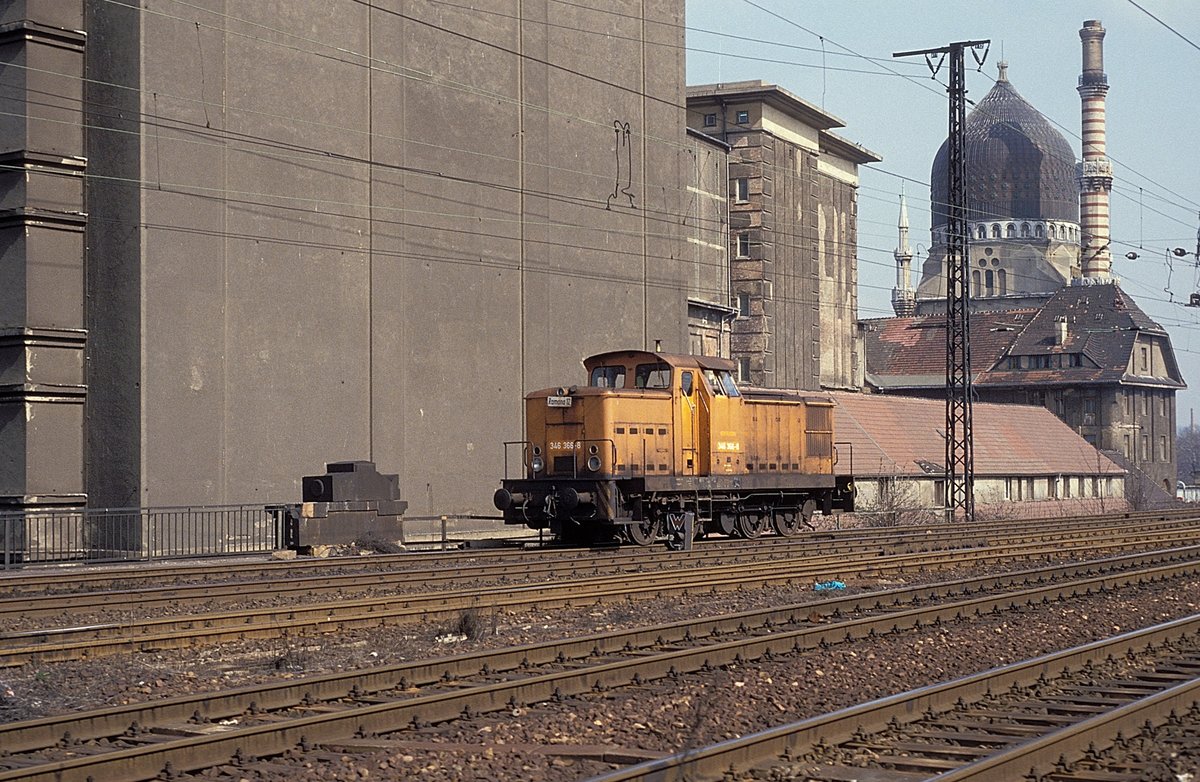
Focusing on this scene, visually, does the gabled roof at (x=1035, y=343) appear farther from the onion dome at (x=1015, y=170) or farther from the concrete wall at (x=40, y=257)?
the concrete wall at (x=40, y=257)

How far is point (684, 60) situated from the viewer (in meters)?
46.1

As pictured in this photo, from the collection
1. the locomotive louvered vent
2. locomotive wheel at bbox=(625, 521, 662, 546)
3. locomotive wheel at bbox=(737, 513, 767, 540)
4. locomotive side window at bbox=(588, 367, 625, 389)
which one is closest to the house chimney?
the locomotive louvered vent

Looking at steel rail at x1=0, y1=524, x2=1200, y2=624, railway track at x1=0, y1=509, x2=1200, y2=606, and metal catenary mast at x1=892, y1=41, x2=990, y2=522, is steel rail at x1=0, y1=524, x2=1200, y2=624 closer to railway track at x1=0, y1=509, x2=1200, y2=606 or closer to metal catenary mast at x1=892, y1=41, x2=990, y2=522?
railway track at x1=0, y1=509, x2=1200, y2=606

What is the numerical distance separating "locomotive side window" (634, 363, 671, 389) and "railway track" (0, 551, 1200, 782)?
11032 millimetres

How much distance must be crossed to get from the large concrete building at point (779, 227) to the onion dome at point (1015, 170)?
2214 inches

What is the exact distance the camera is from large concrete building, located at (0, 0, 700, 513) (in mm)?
28766

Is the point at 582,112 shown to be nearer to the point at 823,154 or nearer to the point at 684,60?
the point at 684,60

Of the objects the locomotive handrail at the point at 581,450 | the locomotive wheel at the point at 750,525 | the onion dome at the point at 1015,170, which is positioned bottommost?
the locomotive wheel at the point at 750,525

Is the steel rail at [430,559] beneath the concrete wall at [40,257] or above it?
beneath

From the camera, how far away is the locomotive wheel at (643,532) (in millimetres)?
27312

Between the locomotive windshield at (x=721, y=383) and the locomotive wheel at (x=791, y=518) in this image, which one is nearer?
the locomotive windshield at (x=721, y=383)

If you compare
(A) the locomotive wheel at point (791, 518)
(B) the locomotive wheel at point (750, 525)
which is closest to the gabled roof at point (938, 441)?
(A) the locomotive wheel at point (791, 518)

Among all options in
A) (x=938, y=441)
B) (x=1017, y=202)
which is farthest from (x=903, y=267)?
(x=938, y=441)

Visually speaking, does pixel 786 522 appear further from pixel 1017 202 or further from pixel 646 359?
pixel 1017 202
